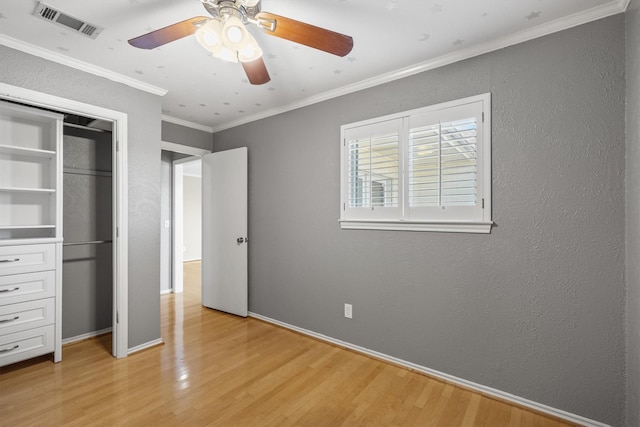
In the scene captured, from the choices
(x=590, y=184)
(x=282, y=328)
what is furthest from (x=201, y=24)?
(x=282, y=328)

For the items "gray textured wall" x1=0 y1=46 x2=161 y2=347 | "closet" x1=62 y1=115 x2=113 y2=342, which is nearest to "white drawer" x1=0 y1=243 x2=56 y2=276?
"closet" x1=62 y1=115 x2=113 y2=342

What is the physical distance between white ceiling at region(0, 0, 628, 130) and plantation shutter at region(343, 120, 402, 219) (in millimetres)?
443

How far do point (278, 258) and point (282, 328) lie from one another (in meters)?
0.76

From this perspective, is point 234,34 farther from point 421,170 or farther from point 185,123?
point 185,123

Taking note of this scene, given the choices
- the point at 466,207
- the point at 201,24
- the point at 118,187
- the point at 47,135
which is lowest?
the point at 466,207

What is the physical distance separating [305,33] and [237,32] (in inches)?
13.0

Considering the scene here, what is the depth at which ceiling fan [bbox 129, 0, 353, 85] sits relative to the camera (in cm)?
145

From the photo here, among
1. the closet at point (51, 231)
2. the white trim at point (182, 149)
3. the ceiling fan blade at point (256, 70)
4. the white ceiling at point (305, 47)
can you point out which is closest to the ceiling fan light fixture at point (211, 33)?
the ceiling fan blade at point (256, 70)

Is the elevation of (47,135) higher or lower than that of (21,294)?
higher

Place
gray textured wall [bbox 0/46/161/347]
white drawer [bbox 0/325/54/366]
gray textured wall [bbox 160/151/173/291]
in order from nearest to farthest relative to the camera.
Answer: white drawer [bbox 0/325/54/366], gray textured wall [bbox 0/46/161/347], gray textured wall [bbox 160/151/173/291]

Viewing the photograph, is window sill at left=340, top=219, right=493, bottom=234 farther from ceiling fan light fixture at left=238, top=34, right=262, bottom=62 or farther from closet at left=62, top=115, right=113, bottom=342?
closet at left=62, top=115, right=113, bottom=342

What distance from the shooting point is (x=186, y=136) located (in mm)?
3875

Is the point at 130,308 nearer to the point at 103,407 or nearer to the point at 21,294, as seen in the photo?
the point at 21,294

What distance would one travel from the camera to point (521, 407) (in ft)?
6.52
